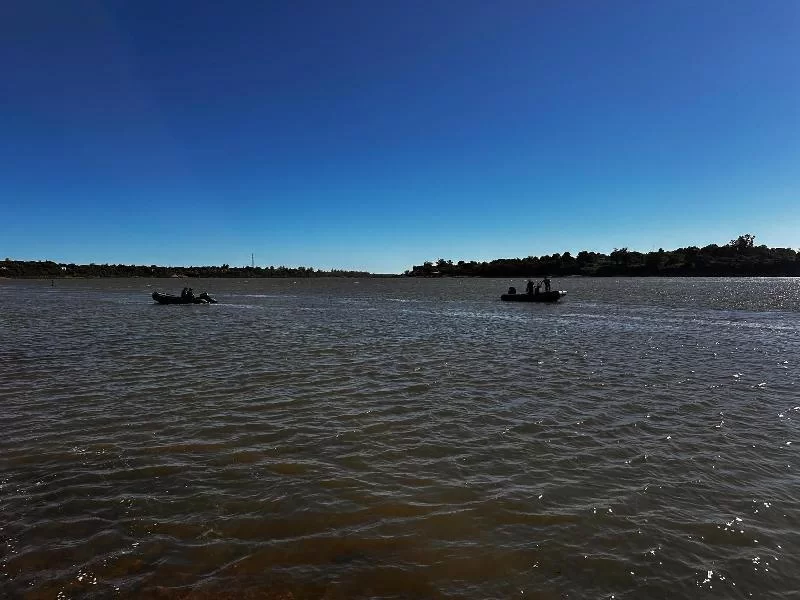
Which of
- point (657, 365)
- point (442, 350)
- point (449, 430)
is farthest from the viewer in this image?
point (442, 350)

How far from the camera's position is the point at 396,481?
8.06 meters

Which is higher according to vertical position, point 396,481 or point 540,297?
point 540,297

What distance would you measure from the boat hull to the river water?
40604 mm

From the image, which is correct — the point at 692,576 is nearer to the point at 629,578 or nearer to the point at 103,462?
the point at 629,578

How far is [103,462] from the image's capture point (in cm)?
866

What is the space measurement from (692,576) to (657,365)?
1505 centimetres

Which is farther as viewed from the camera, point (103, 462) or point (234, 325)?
point (234, 325)

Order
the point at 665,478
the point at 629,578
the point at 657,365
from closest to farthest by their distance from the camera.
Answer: the point at 629,578
the point at 665,478
the point at 657,365

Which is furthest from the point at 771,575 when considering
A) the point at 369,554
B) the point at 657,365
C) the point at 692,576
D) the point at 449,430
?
the point at 657,365

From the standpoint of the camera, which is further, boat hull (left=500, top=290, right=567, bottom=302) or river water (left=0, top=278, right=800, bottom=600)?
boat hull (left=500, top=290, right=567, bottom=302)

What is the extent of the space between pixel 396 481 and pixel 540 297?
54530mm

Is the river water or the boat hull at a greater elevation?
the boat hull

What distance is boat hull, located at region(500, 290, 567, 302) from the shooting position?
58.3 meters

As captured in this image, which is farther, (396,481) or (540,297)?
(540,297)
